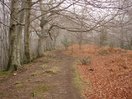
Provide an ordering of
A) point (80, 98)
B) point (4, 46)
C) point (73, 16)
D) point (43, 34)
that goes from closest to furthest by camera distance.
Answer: point (80, 98)
point (73, 16)
point (4, 46)
point (43, 34)

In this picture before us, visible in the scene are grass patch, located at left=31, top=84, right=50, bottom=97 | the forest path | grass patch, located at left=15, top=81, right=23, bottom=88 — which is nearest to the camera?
the forest path

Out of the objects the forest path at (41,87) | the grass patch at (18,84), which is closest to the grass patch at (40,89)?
the forest path at (41,87)

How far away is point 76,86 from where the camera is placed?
10.7 meters

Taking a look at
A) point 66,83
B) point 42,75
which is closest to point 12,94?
point 66,83

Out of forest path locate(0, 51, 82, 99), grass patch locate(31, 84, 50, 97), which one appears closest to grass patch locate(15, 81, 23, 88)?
forest path locate(0, 51, 82, 99)

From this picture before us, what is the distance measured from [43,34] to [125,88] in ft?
49.7

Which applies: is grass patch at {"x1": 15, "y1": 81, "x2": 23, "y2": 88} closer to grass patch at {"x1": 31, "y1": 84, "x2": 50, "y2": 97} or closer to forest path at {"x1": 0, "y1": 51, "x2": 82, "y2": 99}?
forest path at {"x1": 0, "y1": 51, "x2": 82, "y2": 99}

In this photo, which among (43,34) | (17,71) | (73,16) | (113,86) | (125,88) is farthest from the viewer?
(43,34)

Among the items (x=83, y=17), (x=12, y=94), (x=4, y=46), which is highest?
(x=83, y=17)

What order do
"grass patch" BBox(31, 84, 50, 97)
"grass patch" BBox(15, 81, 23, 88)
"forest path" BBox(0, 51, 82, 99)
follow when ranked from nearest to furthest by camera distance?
"forest path" BBox(0, 51, 82, 99), "grass patch" BBox(31, 84, 50, 97), "grass patch" BBox(15, 81, 23, 88)

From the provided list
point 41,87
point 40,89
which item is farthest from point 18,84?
point 40,89

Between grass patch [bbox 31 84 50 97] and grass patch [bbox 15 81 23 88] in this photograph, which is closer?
grass patch [bbox 31 84 50 97]

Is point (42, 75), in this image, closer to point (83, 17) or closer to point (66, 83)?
point (66, 83)

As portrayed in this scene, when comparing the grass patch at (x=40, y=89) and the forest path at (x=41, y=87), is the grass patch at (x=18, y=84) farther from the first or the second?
the grass patch at (x=40, y=89)
